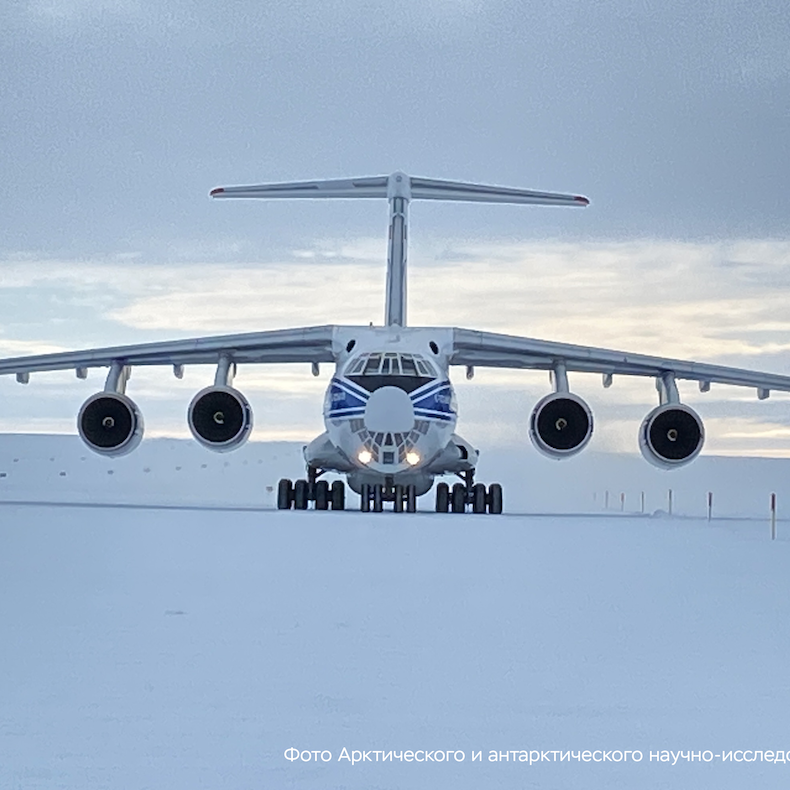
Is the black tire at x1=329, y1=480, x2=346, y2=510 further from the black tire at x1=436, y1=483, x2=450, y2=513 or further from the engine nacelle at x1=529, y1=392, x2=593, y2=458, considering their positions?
the engine nacelle at x1=529, y1=392, x2=593, y2=458

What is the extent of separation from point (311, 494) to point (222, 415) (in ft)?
5.41

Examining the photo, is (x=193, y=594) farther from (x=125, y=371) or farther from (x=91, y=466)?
(x=91, y=466)

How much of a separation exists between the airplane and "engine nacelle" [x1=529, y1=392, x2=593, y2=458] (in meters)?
0.01

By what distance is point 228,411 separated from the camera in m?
18.3

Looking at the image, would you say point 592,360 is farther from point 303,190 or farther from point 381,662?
point 381,662

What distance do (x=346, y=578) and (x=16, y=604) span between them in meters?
2.10

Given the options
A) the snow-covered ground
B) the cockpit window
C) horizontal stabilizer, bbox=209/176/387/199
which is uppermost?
horizontal stabilizer, bbox=209/176/387/199

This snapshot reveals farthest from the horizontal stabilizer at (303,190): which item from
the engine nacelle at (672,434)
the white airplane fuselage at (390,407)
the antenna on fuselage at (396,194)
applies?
the engine nacelle at (672,434)

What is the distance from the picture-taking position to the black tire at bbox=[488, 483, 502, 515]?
19219 millimetres

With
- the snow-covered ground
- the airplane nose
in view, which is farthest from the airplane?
the snow-covered ground

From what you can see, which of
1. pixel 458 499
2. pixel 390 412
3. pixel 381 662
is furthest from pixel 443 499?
pixel 381 662

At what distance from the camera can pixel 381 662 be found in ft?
17.1

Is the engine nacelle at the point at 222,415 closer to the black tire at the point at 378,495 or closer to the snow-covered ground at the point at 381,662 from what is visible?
the black tire at the point at 378,495

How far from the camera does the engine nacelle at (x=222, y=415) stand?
1825cm
